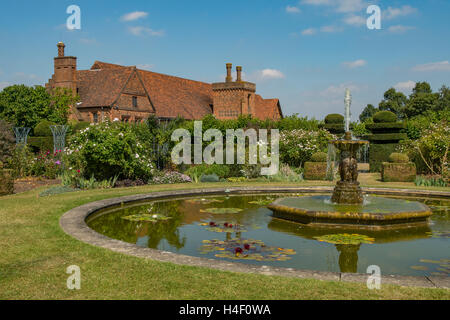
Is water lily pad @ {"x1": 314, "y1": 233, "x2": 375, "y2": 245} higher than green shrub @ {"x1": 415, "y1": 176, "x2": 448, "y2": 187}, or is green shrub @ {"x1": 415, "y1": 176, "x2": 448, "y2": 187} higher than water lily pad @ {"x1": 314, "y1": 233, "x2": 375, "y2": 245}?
green shrub @ {"x1": 415, "y1": 176, "x2": 448, "y2": 187}

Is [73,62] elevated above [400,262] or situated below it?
above

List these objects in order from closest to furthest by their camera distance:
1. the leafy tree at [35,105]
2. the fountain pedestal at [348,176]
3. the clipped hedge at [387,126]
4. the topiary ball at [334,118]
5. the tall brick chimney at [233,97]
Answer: the fountain pedestal at [348,176] < the clipped hedge at [387,126] < the topiary ball at [334,118] < the leafy tree at [35,105] < the tall brick chimney at [233,97]

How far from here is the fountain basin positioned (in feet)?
Answer: 29.0

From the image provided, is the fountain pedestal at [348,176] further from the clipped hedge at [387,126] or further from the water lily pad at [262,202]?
the clipped hedge at [387,126]

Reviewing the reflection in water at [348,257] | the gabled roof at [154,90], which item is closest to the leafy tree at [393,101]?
the gabled roof at [154,90]

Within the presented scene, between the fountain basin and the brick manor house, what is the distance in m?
29.1

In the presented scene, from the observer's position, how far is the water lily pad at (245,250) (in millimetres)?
6523

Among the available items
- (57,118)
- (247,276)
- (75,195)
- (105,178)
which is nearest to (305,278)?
(247,276)

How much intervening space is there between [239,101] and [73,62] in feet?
57.7

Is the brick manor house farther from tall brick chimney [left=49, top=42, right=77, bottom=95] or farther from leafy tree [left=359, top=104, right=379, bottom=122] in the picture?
leafy tree [left=359, top=104, right=379, bottom=122]

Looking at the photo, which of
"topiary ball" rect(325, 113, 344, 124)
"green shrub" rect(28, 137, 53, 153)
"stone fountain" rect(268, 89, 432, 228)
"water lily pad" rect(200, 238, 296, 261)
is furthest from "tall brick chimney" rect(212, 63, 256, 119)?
"water lily pad" rect(200, 238, 296, 261)

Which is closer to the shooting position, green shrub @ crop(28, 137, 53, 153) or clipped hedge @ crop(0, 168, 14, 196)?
clipped hedge @ crop(0, 168, 14, 196)

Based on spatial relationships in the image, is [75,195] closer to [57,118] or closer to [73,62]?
[57,118]
